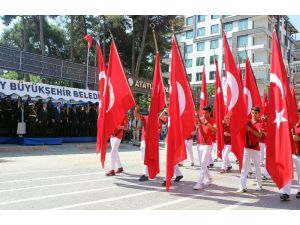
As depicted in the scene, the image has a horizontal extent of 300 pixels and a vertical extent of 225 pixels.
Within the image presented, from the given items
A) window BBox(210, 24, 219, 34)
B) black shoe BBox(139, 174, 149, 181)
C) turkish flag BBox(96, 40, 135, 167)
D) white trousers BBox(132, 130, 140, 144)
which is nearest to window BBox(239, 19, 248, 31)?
window BBox(210, 24, 219, 34)

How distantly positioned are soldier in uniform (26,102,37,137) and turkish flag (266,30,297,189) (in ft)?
38.6

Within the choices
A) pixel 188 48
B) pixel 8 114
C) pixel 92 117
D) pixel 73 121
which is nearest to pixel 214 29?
pixel 188 48

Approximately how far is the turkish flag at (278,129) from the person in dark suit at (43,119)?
12027 millimetres

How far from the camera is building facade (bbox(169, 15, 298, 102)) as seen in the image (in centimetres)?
5972

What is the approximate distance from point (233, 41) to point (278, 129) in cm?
5838

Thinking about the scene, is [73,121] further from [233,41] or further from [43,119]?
[233,41]

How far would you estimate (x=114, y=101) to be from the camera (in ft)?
32.1

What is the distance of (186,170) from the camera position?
1189 centimetres

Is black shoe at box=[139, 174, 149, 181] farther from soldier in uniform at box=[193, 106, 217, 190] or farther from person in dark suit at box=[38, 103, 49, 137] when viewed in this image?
person in dark suit at box=[38, 103, 49, 137]

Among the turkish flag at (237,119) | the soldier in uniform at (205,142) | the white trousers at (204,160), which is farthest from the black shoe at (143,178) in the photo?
the turkish flag at (237,119)

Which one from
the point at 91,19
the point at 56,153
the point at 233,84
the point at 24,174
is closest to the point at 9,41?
the point at 91,19

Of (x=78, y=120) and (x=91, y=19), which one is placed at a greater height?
(x=91, y=19)
